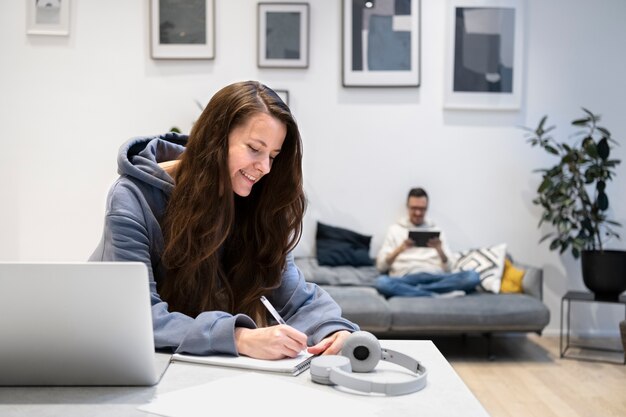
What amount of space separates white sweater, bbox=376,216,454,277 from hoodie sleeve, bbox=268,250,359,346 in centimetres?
320

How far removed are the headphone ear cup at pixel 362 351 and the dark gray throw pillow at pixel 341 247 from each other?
12.7ft

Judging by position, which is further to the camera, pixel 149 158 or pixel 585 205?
pixel 585 205

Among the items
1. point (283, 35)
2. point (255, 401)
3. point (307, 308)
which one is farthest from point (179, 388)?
point (283, 35)

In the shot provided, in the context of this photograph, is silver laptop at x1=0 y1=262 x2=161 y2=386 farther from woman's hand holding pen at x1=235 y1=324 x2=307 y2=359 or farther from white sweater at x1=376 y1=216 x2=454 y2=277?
white sweater at x1=376 y1=216 x2=454 y2=277

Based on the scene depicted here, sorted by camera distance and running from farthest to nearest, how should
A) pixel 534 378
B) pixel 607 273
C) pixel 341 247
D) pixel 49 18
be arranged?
pixel 49 18
pixel 341 247
pixel 607 273
pixel 534 378

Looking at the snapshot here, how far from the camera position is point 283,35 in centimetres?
552

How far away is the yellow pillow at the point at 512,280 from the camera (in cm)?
509

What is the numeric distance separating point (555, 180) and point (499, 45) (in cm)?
111

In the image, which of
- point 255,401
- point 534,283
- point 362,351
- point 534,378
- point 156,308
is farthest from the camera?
point 534,283

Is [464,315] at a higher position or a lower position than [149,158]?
lower

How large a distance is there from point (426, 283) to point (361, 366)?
3581 millimetres

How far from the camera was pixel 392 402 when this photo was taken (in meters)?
1.24

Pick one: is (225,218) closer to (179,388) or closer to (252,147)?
(252,147)

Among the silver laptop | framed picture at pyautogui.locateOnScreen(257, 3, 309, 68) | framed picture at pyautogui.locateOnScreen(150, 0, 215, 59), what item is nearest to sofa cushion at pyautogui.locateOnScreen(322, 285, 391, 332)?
framed picture at pyautogui.locateOnScreen(257, 3, 309, 68)
